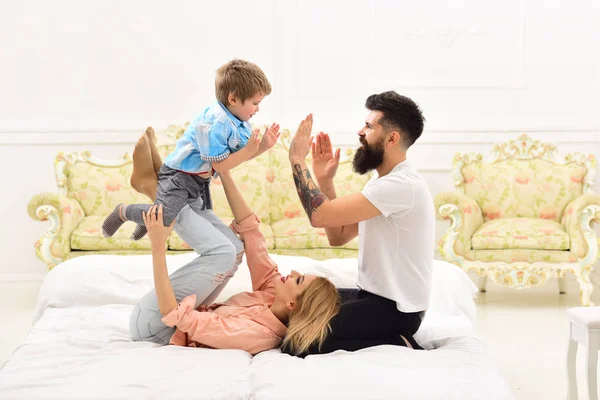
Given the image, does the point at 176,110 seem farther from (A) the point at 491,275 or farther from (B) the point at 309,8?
(A) the point at 491,275

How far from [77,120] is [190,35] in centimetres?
105

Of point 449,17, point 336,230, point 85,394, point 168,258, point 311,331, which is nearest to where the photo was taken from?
point 85,394

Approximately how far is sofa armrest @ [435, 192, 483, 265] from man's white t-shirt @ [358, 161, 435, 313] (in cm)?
251

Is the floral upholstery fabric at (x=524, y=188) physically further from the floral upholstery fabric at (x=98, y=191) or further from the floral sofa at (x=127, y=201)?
the floral upholstery fabric at (x=98, y=191)

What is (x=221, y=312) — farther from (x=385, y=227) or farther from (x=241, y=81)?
(x=241, y=81)

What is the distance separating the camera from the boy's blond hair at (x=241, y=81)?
2.53 metres

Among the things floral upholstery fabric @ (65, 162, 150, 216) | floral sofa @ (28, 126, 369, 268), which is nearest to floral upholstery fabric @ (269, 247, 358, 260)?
floral sofa @ (28, 126, 369, 268)

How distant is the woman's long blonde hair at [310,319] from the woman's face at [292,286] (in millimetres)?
21

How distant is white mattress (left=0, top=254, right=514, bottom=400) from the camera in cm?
199

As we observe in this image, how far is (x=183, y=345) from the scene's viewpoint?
2.43m

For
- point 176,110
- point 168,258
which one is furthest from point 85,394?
point 176,110

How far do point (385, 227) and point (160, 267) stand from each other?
28.0 inches

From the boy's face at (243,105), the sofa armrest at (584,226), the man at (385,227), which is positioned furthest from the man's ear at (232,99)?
the sofa armrest at (584,226)

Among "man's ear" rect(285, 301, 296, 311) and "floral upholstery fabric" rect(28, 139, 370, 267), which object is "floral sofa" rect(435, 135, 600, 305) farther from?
"man's ear" rect(285, 301, 296, 311)
